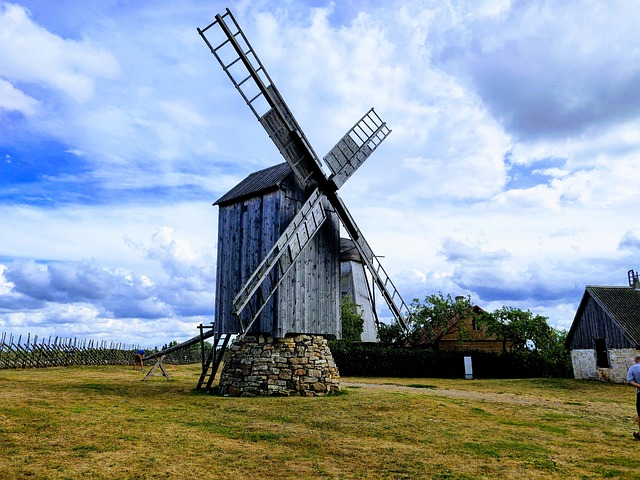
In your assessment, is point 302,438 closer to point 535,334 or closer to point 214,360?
point 214,360

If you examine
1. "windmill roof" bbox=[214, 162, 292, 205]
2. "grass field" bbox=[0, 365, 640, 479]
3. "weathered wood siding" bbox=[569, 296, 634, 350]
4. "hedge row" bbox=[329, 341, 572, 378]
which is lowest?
"grass field" bbox=[0, 365, 640, 479]

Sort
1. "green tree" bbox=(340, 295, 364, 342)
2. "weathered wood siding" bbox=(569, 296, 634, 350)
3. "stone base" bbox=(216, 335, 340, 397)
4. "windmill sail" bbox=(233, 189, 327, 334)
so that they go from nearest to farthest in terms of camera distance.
Answer: "windmill sail" bbox=(233, 189, 327, 334), "stone base" bbox=(216, 335, 340, 397), "weathered wood siding" bbox=(569, 296, 634, 350), "green tree" bbox=(340, 295, 364, 342)

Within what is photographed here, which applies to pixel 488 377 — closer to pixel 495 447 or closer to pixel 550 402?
pixel 550 402

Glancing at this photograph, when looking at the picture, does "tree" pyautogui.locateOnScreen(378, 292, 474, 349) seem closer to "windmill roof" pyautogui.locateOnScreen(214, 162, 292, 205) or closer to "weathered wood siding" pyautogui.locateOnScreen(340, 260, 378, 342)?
"weathered wood siding" pyautogui.locateOnScreen(340, 260, 378, 342)

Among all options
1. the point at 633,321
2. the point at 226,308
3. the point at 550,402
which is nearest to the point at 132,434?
the point at 226,308

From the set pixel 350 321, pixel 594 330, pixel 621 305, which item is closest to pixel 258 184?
pixel 594 330

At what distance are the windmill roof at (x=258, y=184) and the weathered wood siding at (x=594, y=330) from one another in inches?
784

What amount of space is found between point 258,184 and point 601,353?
72.8 ft

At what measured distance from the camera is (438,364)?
111 feet

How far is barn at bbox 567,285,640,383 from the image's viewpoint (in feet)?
87.8

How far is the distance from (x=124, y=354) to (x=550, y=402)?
35844 mm

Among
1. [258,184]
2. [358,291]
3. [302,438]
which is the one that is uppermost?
[258,184]

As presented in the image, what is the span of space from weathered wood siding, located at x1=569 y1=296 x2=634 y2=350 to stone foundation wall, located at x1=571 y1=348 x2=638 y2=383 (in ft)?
1.00

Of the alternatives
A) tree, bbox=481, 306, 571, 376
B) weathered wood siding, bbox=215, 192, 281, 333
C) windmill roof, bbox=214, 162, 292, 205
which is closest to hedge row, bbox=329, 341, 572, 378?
tree, bbox=481, 306, 571, 376
